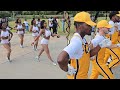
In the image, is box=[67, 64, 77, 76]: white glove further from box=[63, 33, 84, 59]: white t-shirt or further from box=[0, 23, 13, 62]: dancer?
box=[0, 23, 13, 62]: dancer

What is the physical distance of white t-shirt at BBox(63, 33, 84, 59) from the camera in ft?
12.2

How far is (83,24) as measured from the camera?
400cm

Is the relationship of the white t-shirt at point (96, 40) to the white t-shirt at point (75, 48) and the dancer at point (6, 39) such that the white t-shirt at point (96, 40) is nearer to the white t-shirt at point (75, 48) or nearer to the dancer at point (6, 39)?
the white t-shirt at point (75, 48)

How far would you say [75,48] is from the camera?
3.79 meters

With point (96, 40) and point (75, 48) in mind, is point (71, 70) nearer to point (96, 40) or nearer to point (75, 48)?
point (75, 48)

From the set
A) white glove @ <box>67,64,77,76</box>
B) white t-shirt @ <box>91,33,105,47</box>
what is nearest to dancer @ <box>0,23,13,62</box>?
white t-shirt @ <box>91,33,105,47</box>

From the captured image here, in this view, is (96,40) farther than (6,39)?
No

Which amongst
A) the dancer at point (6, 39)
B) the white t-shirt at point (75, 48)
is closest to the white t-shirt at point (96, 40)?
the white t-shirt at point (75, 48)

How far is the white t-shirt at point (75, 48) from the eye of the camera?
3721mm

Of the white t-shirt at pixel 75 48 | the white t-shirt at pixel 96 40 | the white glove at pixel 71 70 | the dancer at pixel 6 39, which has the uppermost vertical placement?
the white t-shirt at pixel 75 48

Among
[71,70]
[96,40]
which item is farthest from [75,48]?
[96,40]

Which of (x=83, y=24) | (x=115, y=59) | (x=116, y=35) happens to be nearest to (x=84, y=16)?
(x=83, y=24)

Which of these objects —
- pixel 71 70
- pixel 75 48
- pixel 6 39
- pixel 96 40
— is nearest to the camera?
pixel 75 48

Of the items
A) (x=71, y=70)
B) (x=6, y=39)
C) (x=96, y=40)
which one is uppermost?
(x=96, y=40)
